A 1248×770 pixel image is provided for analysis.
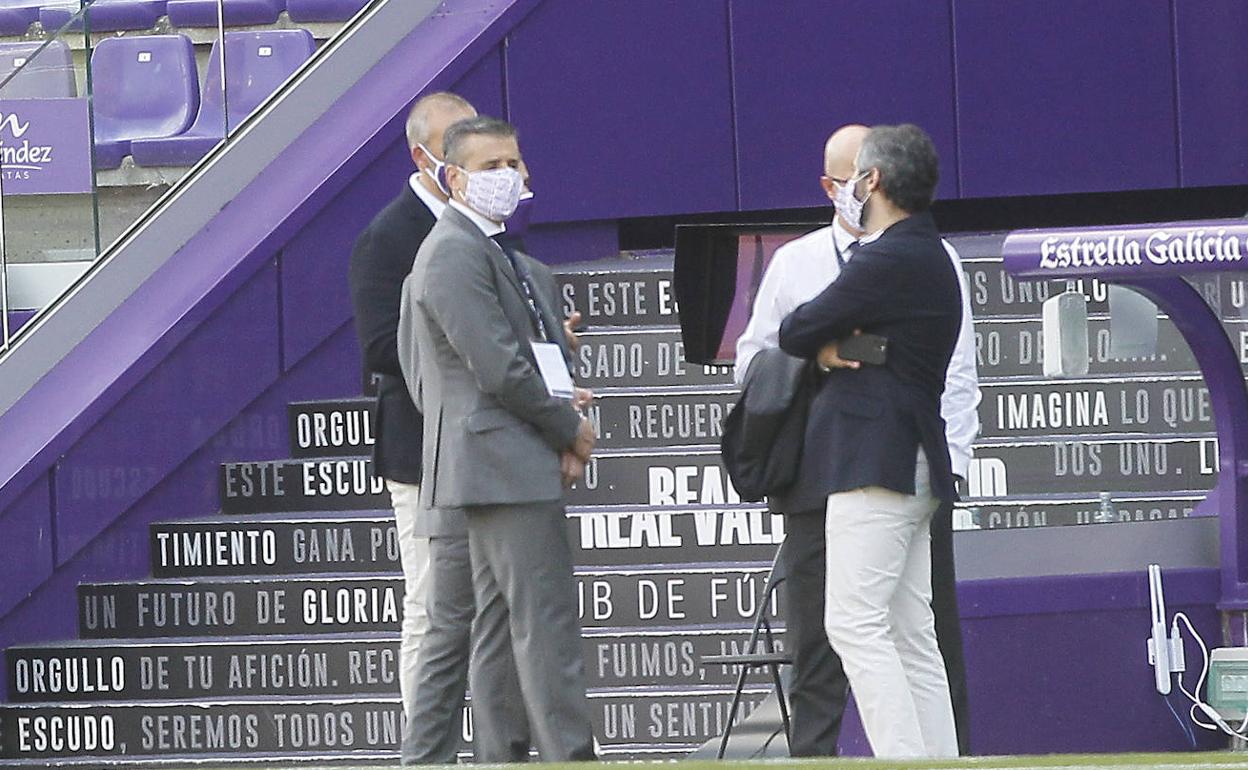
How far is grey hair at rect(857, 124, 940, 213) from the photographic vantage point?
5527mm

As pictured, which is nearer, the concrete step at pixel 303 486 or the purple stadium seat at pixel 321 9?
the concrete step at pixel 303 486

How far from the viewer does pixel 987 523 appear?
280 inches

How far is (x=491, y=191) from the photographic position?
5863 millimetres

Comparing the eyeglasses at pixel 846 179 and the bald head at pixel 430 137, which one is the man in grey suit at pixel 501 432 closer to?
the bald head at pixel 430 137

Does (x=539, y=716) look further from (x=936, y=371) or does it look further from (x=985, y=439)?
(x=985, y=439)

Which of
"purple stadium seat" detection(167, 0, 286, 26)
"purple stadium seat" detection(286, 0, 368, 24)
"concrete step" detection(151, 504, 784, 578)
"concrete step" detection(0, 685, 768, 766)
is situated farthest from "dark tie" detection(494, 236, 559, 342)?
"purple stadium seat" detection(286, 0, 368, 24)

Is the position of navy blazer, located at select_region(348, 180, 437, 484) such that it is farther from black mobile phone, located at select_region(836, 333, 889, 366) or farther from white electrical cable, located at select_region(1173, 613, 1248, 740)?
white electrical cable, located at select_region(1173, 613, 1248, 740)

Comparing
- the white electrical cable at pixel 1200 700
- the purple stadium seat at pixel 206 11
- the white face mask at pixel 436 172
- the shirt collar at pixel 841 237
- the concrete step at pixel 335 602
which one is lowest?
the white electrical cable at pixel 1200 700

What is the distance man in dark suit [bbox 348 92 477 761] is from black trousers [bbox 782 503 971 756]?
0.98 metres

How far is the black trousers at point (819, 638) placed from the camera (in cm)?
582

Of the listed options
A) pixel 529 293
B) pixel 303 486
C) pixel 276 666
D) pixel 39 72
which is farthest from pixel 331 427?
pixel 529 293

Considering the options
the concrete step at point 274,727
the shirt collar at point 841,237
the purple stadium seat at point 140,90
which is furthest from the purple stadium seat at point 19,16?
the shirt collar at point 841,237

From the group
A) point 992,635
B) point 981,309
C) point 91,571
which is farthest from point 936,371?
point 91,571

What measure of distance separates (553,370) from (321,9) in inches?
301
